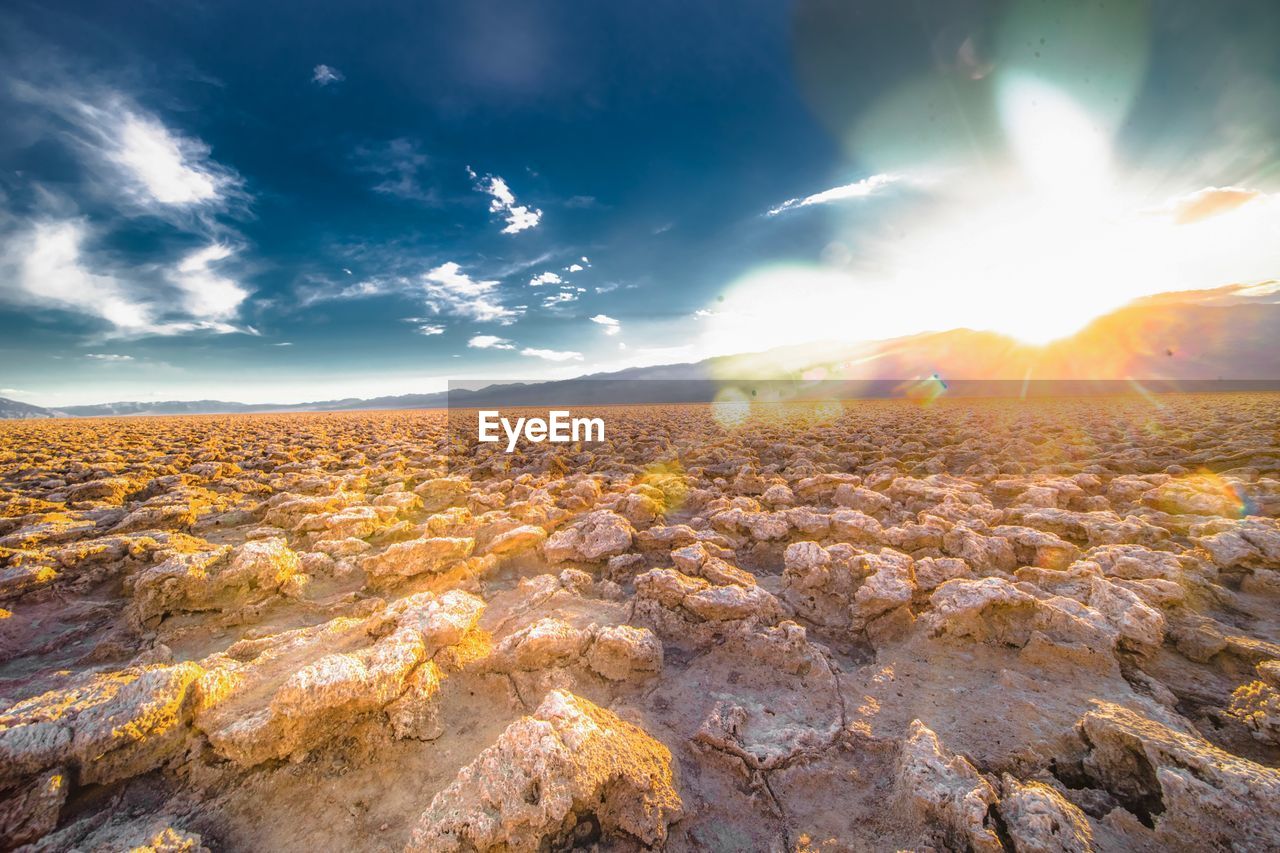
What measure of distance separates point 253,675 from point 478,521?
265 centimetres

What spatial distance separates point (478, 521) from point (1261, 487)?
8562mm

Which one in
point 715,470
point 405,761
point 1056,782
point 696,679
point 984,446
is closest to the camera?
point 1056,782

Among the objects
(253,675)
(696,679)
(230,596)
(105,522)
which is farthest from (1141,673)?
(105,522)

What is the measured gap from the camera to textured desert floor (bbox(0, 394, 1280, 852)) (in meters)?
1.68

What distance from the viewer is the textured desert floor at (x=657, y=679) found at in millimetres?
1677

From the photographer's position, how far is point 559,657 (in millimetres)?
2611

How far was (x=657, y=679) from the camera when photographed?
258 centimetres

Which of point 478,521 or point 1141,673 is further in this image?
point 478,521

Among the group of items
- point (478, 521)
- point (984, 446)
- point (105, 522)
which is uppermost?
point (105, 522)

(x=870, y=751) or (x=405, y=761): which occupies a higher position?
(x=405, y=761)

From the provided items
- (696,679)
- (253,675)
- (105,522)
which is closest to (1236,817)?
(696,679)

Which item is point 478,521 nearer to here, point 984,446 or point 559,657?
point 559,657

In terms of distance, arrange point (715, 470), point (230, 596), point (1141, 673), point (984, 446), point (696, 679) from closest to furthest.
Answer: point (1141, 673) → point (696, 679) → point (230, 596) → point (715, 470) → point (984, 446)

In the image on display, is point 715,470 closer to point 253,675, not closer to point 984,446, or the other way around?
point 984,446
